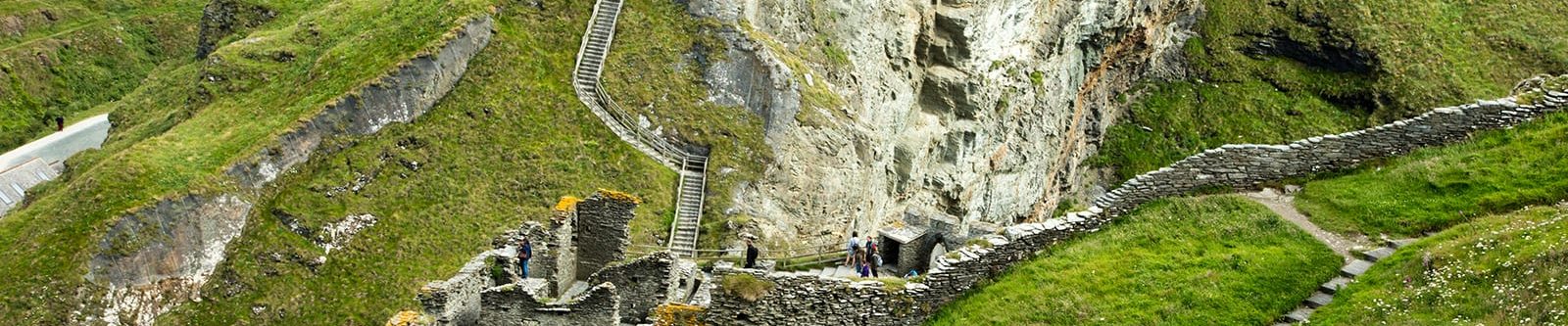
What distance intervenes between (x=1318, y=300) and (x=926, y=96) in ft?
132

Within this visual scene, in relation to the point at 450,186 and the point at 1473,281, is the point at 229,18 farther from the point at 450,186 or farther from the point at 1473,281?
the point at 1473,281

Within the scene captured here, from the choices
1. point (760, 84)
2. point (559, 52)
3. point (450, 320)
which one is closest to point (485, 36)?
point (559, 52)

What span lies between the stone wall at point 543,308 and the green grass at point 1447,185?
1002 cm

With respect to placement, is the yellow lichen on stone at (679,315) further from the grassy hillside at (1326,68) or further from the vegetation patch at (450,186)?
the grassy hillside at (1326,68)

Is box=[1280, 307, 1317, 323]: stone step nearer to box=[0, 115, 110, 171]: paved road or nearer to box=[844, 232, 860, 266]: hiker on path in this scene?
box=[844, 232, 860, 266]: hiker on path

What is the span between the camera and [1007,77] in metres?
60.8

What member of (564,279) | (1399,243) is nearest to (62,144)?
(564,279)

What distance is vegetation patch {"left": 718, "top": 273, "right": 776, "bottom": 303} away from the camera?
752 inches

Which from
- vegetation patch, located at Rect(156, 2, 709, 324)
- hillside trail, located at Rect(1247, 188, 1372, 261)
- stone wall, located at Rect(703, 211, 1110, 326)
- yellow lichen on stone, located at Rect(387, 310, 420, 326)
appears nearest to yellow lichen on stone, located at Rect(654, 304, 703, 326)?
stone wall, located at Rect(703, 211, 1110, 326)

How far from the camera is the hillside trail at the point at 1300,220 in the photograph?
758 inches

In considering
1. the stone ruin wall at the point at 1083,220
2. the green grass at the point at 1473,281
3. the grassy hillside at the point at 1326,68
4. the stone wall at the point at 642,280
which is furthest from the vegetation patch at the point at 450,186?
the grassy hillside at the point at 1326,68

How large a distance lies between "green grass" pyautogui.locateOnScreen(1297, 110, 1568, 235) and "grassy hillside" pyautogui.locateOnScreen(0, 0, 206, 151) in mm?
66561

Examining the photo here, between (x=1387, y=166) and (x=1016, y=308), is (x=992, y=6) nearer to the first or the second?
(x=1387, y=166)

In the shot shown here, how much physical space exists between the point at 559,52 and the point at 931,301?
3042 centimetres
